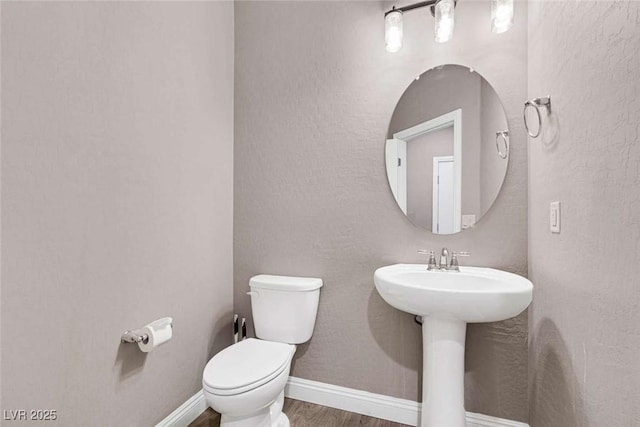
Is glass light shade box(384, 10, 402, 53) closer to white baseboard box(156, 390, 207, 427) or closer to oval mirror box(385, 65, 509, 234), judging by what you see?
oval mirror box(385, 65, 509, 234)

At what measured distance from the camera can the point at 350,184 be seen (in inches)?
72.9

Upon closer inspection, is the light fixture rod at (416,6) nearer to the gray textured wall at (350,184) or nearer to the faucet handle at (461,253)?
the gray textured wall at (350,184)

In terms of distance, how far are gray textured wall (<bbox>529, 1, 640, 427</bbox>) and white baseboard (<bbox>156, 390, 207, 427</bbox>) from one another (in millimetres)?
1678

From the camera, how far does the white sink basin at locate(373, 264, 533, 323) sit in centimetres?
116

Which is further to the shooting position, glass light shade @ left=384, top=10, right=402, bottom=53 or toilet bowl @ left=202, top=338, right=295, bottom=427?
glass light shade @ left=384, top=10, right=402, bottom=53

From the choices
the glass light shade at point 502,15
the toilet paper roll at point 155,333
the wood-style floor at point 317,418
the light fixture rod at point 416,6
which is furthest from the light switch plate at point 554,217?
the toilet paper roll at point 155,333

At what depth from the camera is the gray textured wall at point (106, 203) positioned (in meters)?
1.01

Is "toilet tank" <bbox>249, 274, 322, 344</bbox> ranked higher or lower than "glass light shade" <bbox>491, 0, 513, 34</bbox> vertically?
lower

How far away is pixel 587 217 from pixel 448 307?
1.77 ft

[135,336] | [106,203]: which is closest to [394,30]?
[106,203]

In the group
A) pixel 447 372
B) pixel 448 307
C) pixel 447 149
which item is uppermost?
pixel 447 149

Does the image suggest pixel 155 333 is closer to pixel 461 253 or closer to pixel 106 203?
pixel 106 203

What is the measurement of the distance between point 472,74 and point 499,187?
588 millimetres

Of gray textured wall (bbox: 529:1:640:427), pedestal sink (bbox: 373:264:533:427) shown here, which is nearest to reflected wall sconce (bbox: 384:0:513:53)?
gray textured wall (bbox: 529:1:640:427)
